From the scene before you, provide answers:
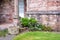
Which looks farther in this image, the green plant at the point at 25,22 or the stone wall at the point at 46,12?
the stone wall at the point at 46,12

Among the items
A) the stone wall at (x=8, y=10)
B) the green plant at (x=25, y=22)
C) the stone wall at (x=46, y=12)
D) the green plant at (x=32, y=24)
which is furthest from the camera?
the stone wall at (x=8, y=10)

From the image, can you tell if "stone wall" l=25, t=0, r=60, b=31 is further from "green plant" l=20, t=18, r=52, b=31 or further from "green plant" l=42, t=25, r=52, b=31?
"green plant" l=20, t=18, r=52, b=31

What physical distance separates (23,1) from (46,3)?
3.63 metres

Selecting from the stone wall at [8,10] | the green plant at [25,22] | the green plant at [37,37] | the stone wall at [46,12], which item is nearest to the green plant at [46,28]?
the stone wall at [46,12]

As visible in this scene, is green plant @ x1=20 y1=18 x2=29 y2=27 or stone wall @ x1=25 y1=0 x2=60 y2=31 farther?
stone wall @ x1=25 y1=0 x2=60 y2=31

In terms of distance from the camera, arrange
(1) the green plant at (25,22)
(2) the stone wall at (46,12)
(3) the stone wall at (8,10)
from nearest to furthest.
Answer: (1) the green plant at (25,22)
(2) the stone wall at (46,12)
(3) the stone wall at (8,10)

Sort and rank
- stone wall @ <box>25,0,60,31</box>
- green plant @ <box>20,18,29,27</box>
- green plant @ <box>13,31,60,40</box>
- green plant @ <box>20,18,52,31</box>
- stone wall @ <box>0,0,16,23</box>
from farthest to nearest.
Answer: stone wall @ <box>0,0,16,23</box> < stone wall @ <box>25,0,60,31</box> < green plant @ <box>20,18,29,27</box> < green plant @ <box>20,18,52,31</box> < green plant @ <box>13,31,60,40</box>

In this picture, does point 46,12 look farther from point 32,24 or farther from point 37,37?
point 37,37

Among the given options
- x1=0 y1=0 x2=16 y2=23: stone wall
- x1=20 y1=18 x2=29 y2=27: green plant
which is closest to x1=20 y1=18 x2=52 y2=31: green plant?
x1=20 y1=18 x2=29 y2=27: green plant

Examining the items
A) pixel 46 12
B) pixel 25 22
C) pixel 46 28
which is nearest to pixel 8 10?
pixel 25 22

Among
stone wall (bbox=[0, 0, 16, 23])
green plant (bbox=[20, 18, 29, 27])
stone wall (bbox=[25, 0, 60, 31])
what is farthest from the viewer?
stone wall (bbox=[0, 0, 16, 23])

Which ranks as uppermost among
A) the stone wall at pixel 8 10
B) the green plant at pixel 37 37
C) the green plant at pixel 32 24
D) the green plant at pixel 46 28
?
the stone wall at pixel 8 10

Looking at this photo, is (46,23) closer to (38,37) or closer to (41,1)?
(41,1)

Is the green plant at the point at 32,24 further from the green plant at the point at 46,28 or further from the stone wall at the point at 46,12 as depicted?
the stone wall at the point at 46,12
